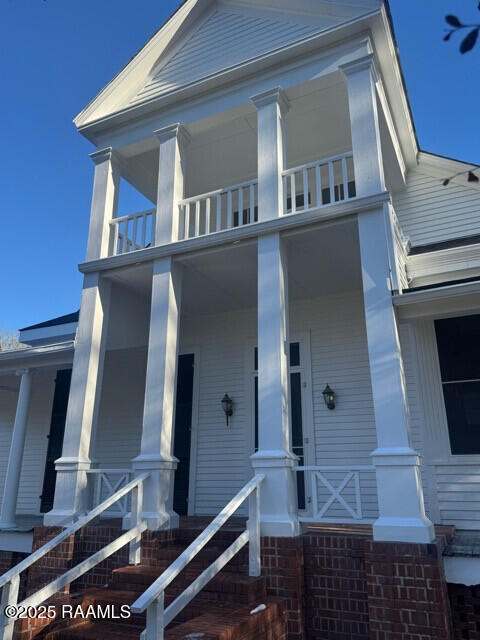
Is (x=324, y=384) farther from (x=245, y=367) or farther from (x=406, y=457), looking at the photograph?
(x=406, y=457)

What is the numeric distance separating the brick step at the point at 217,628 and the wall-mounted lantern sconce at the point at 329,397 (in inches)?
129

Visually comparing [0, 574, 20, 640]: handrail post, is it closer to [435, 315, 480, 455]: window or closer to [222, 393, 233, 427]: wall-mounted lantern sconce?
[222, 393, 233, 427]: wall-mounted lantern sconce

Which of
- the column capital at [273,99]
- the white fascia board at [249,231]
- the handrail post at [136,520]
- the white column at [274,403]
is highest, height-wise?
the column capital at [273,99]

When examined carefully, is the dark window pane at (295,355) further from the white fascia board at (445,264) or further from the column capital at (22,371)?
the column capital at (22,371)

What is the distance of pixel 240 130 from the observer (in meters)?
8.22

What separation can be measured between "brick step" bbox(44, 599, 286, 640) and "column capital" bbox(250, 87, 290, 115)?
626 cm

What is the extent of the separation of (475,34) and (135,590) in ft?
17.7

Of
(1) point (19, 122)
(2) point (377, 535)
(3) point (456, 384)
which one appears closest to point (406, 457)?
(2) point (377, 535)

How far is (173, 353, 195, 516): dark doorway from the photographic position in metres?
8.34

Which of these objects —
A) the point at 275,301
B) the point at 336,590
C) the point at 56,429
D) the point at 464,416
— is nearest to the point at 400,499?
the point at 336,590

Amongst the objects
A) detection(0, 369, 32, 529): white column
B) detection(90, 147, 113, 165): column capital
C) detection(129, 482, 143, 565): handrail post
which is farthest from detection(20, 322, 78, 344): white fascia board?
detection(129, 482, 143, 565): handrail post

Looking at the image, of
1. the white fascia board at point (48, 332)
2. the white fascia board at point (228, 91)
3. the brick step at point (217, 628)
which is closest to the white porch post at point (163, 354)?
the white fascia board at point (228, 91)

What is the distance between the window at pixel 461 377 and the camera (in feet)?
21.7

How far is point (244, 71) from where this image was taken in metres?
7.33
